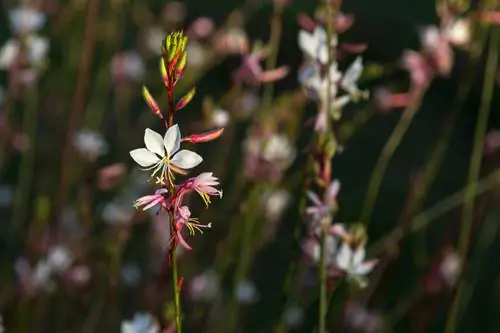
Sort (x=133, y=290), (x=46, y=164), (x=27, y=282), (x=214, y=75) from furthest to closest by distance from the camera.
A: (x=214, y=75)
(x=46, y=164)
(x=133, y=290)
(x=27, y=282)

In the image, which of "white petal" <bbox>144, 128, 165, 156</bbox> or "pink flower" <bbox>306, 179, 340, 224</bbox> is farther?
"pink flower" <bbox>306, 179, 340, 224</bbox>

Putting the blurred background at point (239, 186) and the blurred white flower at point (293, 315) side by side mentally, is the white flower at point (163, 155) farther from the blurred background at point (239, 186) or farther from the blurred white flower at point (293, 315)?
the blurred white flower at point (293, 315)

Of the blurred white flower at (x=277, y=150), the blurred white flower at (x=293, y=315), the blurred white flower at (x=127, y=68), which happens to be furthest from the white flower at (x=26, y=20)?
the blurred white flower at (x=293, y=315)

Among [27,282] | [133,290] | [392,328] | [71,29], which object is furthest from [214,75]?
[27,282]

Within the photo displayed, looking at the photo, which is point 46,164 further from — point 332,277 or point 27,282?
point 332,277

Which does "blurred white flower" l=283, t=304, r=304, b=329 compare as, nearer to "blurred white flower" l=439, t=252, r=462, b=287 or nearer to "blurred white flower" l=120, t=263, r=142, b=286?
"blurred white flower" l=439, t=252, r=462, b=287

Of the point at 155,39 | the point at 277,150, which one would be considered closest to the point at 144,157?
the point at 277,150

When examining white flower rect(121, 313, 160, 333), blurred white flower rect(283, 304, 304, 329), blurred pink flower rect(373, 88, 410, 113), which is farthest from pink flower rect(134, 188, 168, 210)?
blurred white flower rect(283, 304, 304, 329)
